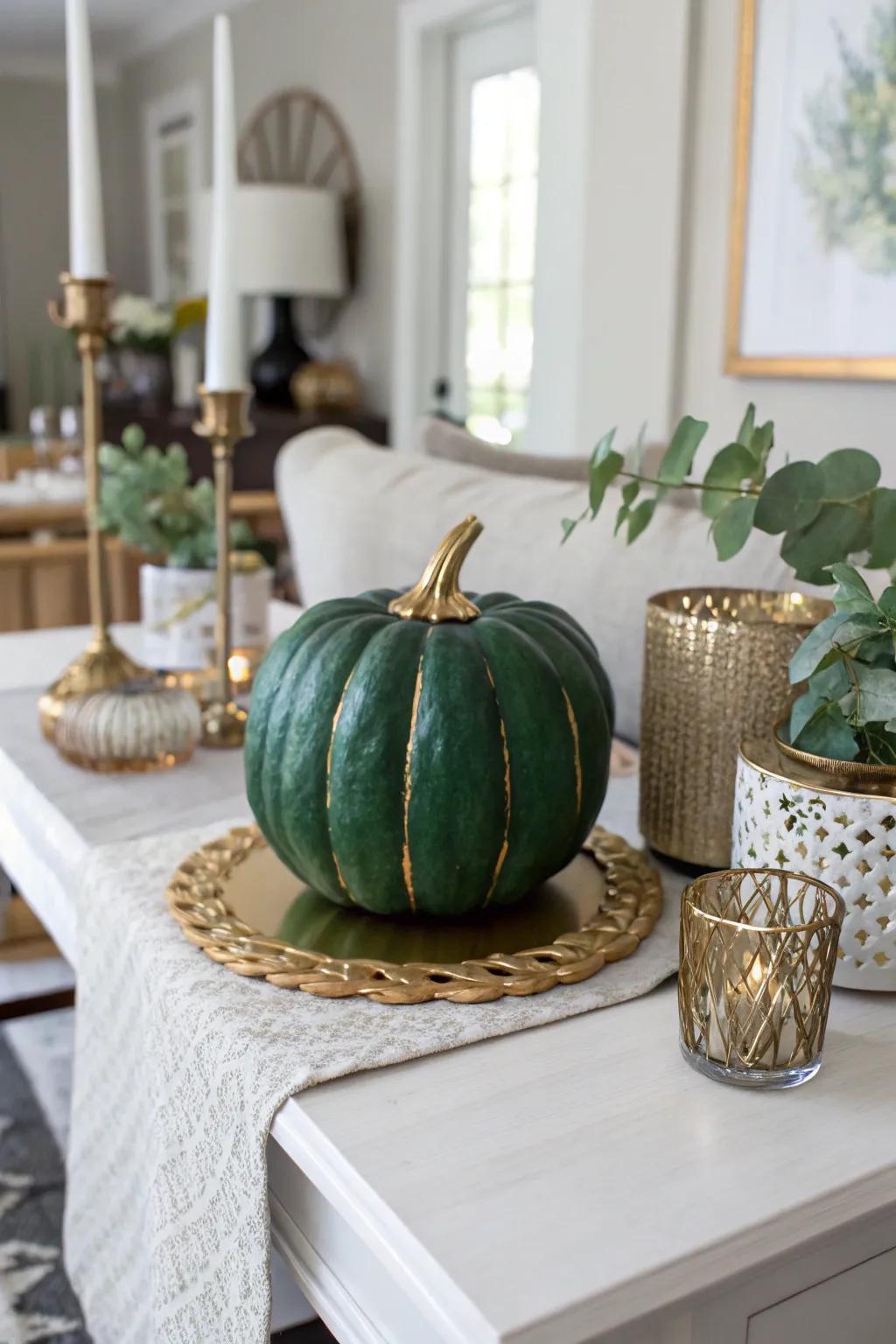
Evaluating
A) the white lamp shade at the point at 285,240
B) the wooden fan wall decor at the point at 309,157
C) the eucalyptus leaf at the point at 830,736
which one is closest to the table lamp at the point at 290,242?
the white lamp shade at the point at 285,240

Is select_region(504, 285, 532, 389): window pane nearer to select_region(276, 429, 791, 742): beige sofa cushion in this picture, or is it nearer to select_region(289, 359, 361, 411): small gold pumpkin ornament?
select_region(289, 359, 361, 411): small gold pumpkin ornament

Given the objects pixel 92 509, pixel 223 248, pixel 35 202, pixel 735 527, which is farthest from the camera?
pixel 35 202

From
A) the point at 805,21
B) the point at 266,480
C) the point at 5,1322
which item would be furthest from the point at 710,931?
the point at 266,480

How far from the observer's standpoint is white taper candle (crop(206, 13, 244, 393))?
39.1 inches

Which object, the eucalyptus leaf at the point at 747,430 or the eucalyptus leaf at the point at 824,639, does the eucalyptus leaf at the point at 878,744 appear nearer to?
the eucalyptus leaf at the point at 824,639

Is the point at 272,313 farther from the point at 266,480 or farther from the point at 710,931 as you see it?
the point at 710,931

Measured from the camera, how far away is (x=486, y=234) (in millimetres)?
3994

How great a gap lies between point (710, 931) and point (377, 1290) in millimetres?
207

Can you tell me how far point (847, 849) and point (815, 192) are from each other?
2.07 m

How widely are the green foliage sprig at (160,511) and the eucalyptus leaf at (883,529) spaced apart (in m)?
0.75

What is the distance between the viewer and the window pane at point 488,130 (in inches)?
150

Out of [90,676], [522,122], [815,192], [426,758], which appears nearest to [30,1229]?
[90,676]

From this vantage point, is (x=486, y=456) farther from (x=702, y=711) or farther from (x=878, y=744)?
(x=878, y=744)

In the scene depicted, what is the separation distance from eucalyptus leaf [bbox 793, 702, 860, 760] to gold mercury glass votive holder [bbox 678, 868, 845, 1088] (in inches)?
3.6
